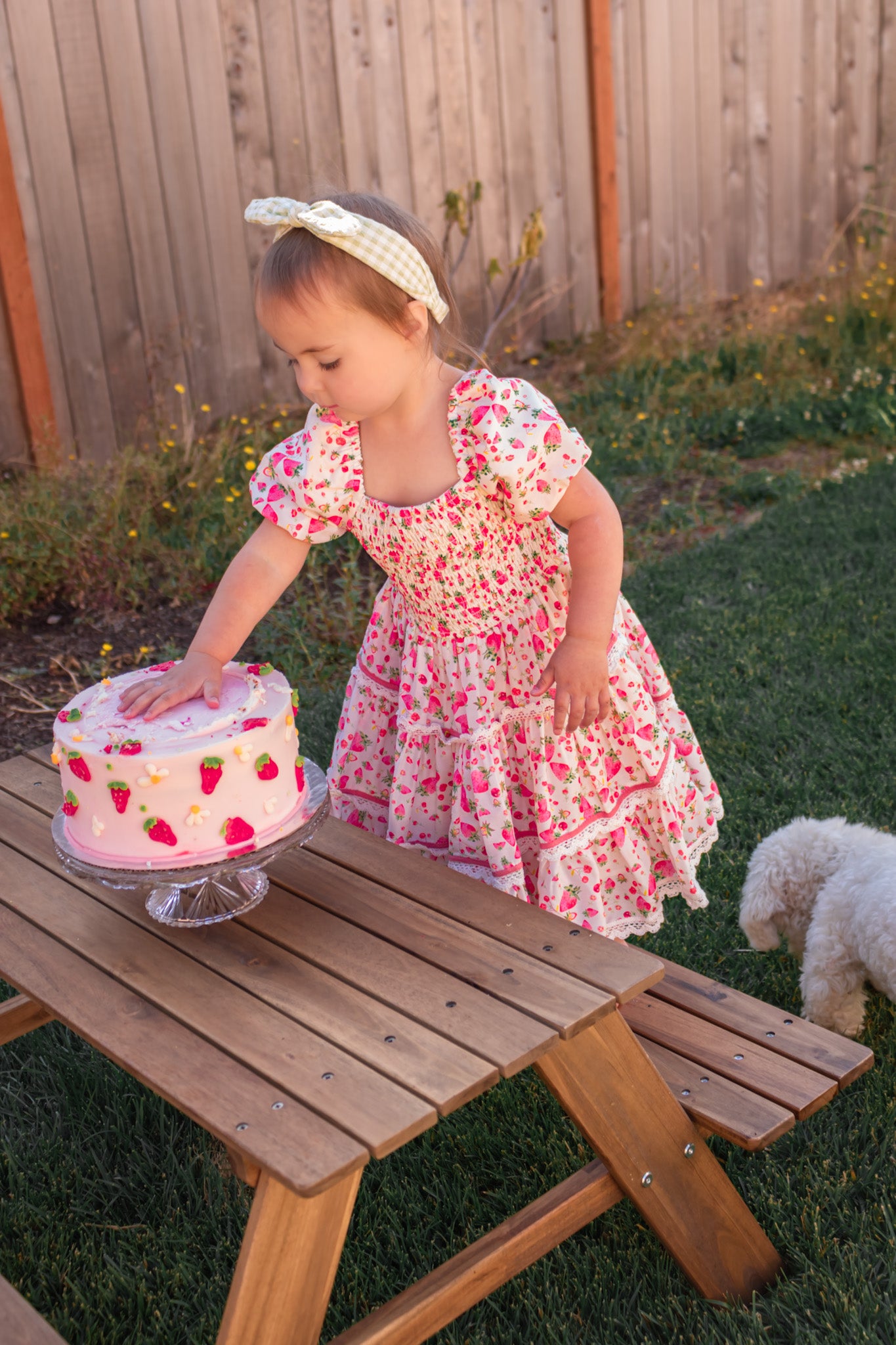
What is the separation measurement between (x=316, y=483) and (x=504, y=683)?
1.60ft

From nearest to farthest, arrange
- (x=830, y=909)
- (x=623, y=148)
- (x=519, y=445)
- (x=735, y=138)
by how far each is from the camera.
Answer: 1. (x=519, y=445)
2. (x=830, y=909)
3. (x=623, y=148)
4. (x=735, y=138)

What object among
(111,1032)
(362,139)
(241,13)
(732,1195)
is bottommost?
(732,1195)

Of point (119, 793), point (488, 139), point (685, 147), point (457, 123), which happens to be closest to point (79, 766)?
point (119, 793)

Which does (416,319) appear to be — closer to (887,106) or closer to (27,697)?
(27,697)

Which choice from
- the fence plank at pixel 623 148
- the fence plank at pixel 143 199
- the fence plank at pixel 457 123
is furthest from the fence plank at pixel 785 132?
the fence plank at pixel 143 199

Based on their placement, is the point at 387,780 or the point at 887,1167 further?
the point at 387,780

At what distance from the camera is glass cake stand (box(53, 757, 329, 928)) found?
5.60 feet

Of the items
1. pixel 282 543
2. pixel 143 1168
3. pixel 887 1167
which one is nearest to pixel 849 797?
pixel 887 1167

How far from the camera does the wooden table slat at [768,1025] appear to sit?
195 cm

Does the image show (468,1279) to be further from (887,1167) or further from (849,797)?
(849,797)

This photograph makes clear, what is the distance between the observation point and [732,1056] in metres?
2.00

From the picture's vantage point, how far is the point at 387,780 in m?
2.43

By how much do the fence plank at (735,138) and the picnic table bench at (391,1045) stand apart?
6.44 m

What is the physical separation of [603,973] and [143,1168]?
1.15m
